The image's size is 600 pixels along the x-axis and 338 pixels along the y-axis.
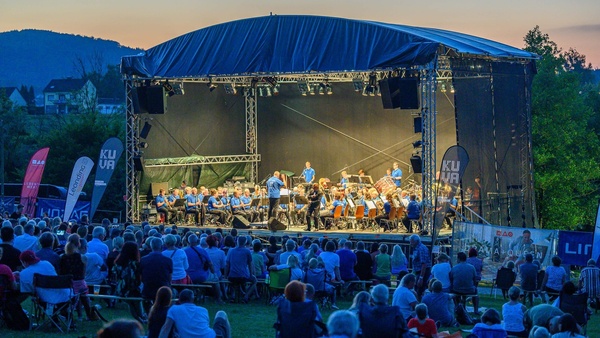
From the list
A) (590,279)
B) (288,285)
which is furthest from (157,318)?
(590,279)

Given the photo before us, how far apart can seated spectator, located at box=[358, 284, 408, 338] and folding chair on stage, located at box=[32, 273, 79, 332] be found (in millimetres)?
4417

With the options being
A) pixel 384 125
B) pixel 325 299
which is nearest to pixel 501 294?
pixel 325 299

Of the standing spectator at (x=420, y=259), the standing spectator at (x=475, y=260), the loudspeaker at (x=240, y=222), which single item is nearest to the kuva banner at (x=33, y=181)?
the loudspeaker at (x=240, y=222)

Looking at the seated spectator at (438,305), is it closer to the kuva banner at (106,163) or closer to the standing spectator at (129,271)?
the standing spectator at (129,271)

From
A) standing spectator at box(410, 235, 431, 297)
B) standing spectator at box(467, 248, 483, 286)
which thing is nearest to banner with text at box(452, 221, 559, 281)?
standing spectator at box(467, 248, 483, 286)

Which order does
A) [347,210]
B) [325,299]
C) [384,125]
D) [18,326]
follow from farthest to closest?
[384,125] < [347,210] < [325,299] < [18,326]

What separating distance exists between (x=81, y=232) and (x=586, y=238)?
8273 mm

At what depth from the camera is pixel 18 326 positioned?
1218 centimetres

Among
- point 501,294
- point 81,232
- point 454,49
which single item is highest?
point 454,49

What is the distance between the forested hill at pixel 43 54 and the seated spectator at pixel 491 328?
5876 inches

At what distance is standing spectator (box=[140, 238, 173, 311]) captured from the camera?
11867 mm

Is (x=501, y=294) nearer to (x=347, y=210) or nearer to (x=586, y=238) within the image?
(x=586, y=238)

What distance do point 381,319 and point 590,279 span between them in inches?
268

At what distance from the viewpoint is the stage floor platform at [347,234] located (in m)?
22.5
